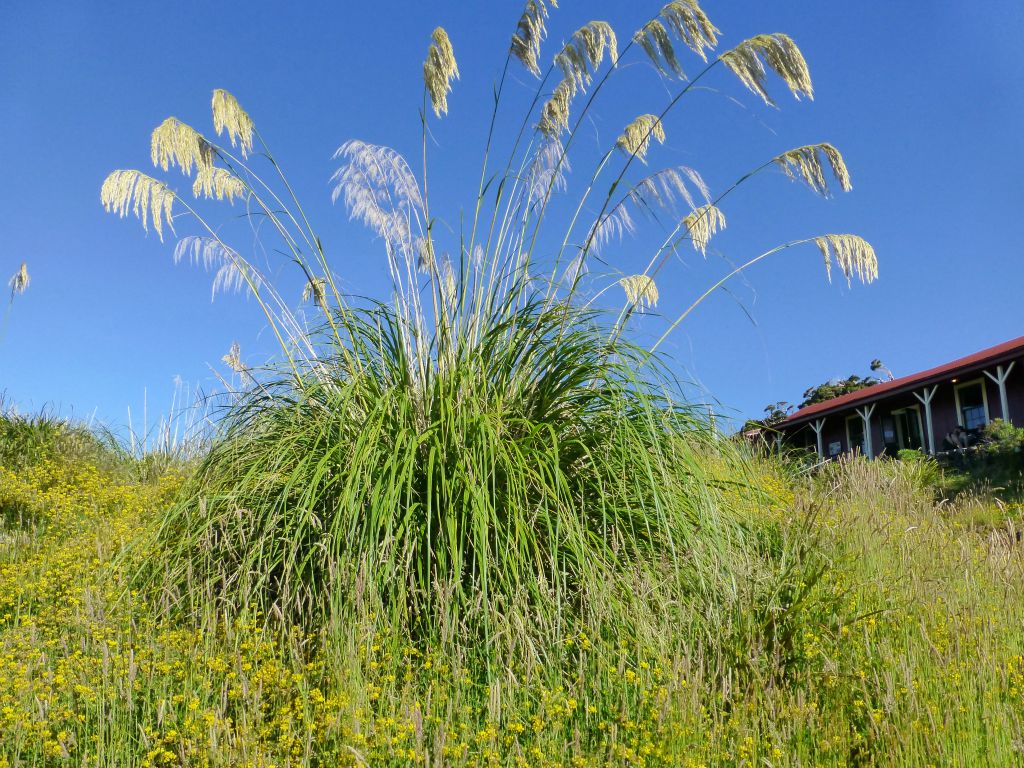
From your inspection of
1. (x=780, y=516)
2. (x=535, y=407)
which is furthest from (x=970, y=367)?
(x=535, y=407)

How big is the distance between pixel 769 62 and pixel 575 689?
3998 millimetres

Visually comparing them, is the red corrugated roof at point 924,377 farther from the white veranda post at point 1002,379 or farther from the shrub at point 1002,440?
the shrub at point 1002,440

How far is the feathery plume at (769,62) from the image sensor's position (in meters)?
4.98

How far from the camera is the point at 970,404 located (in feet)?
78.4

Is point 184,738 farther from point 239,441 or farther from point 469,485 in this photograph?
point 239,441

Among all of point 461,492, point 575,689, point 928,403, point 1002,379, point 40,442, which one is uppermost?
point 928,403

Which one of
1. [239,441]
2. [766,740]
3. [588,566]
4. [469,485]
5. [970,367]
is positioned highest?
[970,367]

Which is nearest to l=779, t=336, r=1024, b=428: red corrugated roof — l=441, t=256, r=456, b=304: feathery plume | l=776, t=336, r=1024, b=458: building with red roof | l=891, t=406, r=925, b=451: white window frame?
l=776, t=336, r=1024, b=458: building with red roof

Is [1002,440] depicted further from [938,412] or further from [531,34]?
[531,34]

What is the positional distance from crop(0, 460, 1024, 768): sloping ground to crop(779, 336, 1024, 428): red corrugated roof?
1880 centimetres

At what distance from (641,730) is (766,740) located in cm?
46

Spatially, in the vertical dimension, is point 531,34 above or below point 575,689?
above

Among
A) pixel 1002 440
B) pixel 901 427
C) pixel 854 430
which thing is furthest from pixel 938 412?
pixel 1002 440

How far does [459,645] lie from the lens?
3539 millimetres
